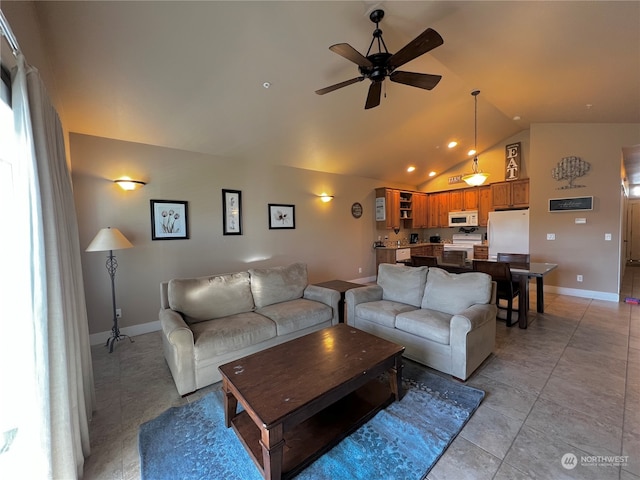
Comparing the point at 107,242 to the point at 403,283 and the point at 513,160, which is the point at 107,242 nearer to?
the point at 403,283

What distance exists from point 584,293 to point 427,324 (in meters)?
4.69

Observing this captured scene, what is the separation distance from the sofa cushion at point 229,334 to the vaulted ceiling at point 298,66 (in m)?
2.63

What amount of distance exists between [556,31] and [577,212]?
154 inches

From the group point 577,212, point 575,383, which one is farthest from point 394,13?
point 577,212

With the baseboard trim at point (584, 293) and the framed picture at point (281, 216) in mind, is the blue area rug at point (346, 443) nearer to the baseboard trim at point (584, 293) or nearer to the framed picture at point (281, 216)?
the framed picture at point (281, 216)

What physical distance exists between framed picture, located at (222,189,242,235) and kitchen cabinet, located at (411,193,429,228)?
5.14 m

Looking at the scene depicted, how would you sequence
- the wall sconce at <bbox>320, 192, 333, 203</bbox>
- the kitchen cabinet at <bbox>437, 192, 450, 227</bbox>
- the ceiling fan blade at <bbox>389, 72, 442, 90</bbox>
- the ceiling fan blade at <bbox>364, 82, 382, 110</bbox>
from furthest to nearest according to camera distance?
the kitchen cabinet at <bbox>437, 192, 450, 227</bbox> < the wall sconce at <bbox>320, 192, 333, 203</bbox> < the ceiling fan blade at <bbox>364, 82, 382, 110</bbox> < the ceiling fan blade at <bbox>389, 72, 442, 90</bbox>

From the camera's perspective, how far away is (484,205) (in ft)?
21.7

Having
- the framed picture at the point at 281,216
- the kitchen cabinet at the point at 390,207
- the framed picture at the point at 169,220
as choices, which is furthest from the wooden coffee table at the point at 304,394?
the kitchen cabinet at the point at 390,207

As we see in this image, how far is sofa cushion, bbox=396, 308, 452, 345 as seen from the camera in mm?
2424

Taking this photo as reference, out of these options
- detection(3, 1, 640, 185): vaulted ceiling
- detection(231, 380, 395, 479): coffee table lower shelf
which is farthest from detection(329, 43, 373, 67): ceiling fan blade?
detection(231, 380, 395, 479): coffee table lower shelf

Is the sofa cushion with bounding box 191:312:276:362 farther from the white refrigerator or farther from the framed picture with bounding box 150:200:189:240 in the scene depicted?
the white refrigerator

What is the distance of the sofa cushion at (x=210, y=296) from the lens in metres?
2.72

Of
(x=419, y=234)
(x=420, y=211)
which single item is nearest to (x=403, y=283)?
(x=420, y=211)
